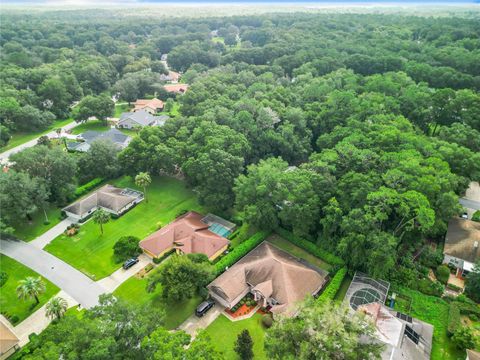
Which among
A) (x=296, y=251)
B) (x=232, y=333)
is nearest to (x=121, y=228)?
(x=232, y=333)

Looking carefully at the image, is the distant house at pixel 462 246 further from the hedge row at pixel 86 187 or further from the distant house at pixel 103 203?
the hedge row at pixel 86 187

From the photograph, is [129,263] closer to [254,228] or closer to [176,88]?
[254,228]

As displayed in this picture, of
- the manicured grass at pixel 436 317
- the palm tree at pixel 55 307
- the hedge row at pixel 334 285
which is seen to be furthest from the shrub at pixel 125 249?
the manicured grass at pixel 436 317

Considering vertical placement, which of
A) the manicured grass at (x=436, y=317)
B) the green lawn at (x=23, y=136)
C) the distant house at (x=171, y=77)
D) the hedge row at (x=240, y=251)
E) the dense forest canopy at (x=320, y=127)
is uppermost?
the dense forest canopy at (x=320, y=127)

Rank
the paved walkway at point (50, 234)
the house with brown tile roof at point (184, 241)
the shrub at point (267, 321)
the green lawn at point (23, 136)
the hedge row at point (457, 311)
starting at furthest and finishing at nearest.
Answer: the green lawn at point (23, 136) < the paved walkway at point (50, 234) < the house with brown tile roof at point (184, 241) < the shrub at point (267, 321) < the hedge row at point (457, 311)

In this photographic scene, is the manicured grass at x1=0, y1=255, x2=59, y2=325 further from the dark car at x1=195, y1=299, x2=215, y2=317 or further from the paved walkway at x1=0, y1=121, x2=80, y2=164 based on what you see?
the paved walkway at x1=0, y1=121, x2=80, y2=164

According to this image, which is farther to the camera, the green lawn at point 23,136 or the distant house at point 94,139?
the green lawn at point 23,136

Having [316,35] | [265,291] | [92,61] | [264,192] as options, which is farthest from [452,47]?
[92,61]
